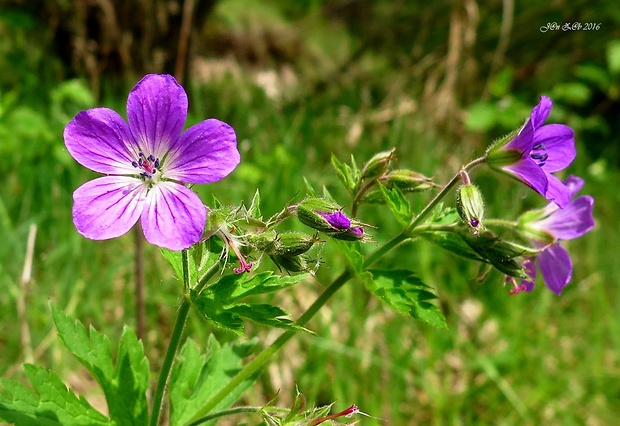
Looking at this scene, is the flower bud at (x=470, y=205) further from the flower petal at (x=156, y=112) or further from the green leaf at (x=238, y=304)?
the flower petal at (x=156, y=112)

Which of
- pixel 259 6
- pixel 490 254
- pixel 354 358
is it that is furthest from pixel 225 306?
pixel 259 6

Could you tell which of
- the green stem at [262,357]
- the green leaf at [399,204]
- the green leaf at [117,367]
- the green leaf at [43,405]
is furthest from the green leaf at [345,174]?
the green leaf at [43,405]

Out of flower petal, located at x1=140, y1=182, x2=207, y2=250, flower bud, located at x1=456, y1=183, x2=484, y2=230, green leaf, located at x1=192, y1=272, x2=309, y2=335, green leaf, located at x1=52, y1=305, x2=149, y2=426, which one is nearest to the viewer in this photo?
flower petal, located at x1=140, y1=182, x2=207, y2=250

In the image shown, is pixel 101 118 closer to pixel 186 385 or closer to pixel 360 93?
pixel 186 385

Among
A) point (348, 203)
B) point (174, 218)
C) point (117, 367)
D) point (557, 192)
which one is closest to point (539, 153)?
point (557, 192)

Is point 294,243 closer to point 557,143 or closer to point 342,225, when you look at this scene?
point 342,225

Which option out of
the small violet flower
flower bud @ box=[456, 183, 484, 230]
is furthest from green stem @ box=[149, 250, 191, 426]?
the small violet flower

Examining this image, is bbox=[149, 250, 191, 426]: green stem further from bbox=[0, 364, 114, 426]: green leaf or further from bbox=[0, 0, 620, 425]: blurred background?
bbox=[0, 0, 620, 425]: blurred background
